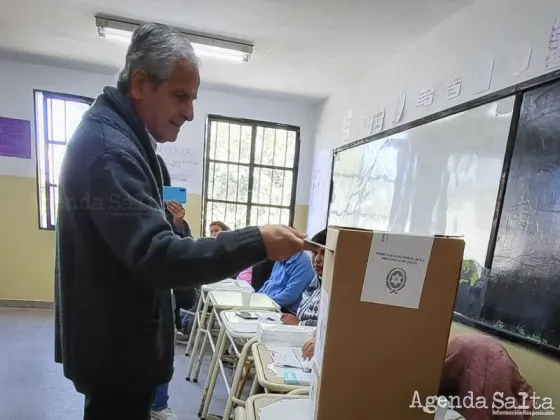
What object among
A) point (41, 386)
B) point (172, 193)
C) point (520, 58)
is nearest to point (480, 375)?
point (520, 58)

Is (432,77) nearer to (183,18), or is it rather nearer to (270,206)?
(183,18)

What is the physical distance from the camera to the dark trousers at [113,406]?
2.96 ft

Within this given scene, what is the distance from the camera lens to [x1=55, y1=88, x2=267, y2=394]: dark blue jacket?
0.71m

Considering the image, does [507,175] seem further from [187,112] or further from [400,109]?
[187,112]

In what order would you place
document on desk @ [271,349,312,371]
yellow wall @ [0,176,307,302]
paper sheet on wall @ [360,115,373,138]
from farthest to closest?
yellow wall @ [0,176,307,302], paper sheet on wall @ [360,115,373,138], document on desk @ [271,349,312,371]

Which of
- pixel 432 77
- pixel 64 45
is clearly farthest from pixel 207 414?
pixel 64 45

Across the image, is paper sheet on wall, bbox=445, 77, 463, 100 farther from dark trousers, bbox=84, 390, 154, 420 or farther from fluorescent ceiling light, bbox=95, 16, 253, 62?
dark trousers, bbox=84, 390, 154, 420

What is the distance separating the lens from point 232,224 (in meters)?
4.79

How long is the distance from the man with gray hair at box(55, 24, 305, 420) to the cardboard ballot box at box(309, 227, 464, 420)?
12 cm

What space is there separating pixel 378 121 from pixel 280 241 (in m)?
2.56

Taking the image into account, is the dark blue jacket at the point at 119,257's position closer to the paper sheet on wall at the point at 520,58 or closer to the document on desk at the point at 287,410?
the document on desk at the point at 287,410

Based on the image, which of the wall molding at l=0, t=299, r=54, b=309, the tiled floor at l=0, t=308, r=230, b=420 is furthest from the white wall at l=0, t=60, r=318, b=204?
the tiled floor at l=0, t=308, r=230, b=420

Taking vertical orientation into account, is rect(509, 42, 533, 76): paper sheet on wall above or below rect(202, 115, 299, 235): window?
above

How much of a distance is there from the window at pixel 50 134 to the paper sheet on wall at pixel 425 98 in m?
3.42
